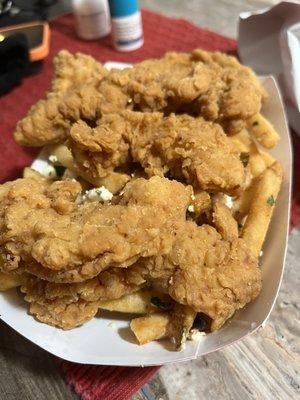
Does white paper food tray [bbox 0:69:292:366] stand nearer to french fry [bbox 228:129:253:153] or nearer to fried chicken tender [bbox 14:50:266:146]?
french fry [bbox 228:129:253:153]

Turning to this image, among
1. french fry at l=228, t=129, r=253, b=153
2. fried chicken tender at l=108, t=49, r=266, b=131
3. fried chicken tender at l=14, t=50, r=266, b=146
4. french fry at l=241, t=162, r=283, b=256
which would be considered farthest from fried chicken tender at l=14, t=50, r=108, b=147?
french fry at l=241, t=162, r=283, b=256

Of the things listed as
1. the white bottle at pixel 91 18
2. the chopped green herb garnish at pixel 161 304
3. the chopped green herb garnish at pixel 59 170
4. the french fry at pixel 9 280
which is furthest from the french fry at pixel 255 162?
the white bottle at pixel 91 18

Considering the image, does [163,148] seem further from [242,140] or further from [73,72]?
[73,72]

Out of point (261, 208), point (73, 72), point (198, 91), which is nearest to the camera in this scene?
point (261, 208)

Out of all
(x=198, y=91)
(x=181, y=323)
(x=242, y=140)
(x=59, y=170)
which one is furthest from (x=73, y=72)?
(x=181, y=323)

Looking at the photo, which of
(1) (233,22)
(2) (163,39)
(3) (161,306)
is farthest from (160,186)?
(1) (233,22)

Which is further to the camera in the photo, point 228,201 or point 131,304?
point 228,201
